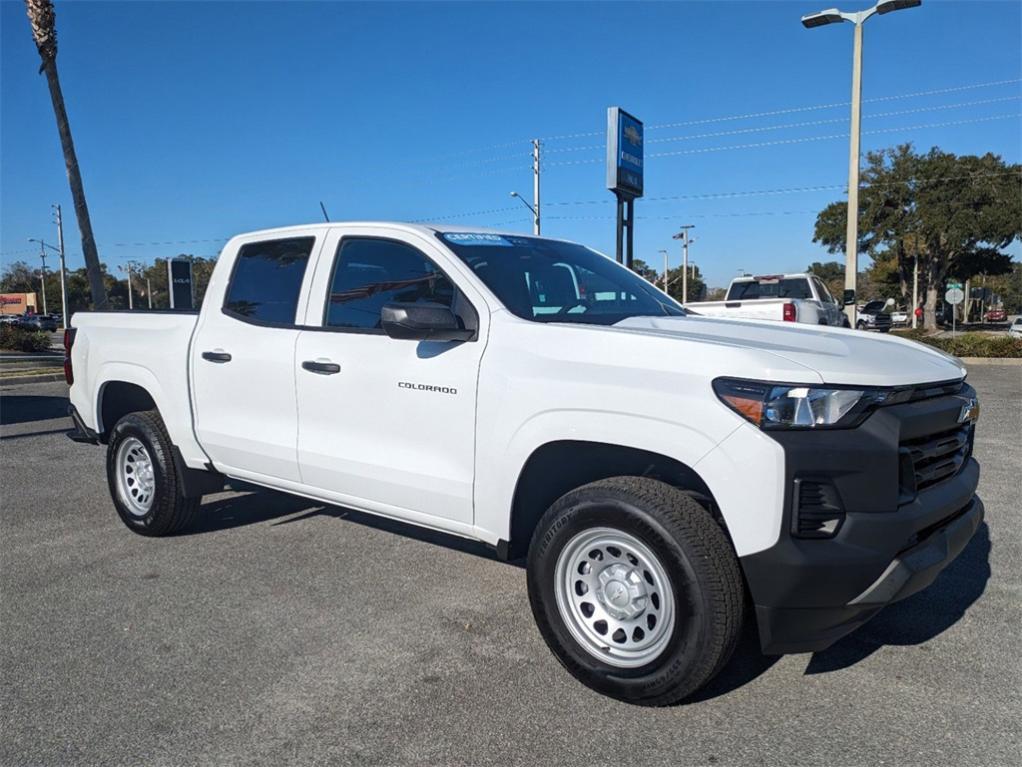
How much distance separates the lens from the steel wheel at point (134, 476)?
529 cm

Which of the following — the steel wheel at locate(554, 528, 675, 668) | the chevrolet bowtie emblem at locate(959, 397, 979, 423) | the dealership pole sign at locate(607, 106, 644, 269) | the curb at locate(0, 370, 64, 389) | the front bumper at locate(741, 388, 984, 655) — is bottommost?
the curb at locate(0, 370, 64, 389)

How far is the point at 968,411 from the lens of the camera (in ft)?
11.1

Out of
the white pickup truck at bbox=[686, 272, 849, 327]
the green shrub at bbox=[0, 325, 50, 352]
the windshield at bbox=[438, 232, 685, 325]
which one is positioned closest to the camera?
the windshield at bbox=[438, 232, 685, 325]

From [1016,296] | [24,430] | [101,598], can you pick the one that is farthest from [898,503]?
[1016,296]

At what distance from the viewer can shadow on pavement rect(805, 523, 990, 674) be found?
11.6 ft

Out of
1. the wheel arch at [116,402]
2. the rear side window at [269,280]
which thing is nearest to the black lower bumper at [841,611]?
the rear side window at [269,280]

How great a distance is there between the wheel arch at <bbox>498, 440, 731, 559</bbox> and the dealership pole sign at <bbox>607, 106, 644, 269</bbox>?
1166cm

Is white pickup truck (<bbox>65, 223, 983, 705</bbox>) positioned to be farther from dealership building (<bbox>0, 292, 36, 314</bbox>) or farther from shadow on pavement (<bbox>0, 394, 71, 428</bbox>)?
dealership building (<bbox>0, 292, 36, 314</bbox>)

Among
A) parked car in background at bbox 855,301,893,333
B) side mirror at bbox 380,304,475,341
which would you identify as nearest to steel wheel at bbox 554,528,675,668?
side mirror at bbox 380,304,475,341

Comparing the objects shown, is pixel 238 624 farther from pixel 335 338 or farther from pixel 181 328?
pixel 181 328

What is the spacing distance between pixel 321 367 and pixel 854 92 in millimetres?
18848

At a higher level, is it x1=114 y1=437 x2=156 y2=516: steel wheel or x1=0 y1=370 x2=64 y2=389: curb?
x1=114 y1=437 x2=156 y2=516: steel wheel

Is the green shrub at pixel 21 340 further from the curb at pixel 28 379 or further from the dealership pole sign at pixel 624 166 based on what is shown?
the dealership pole sign at pixel 624 166

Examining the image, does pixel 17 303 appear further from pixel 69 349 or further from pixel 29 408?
pixel 69 349
